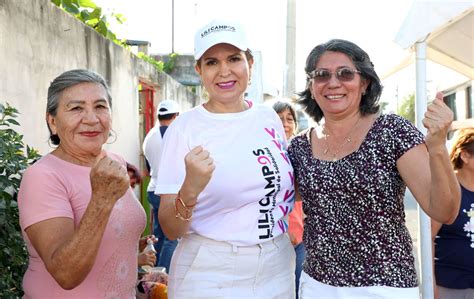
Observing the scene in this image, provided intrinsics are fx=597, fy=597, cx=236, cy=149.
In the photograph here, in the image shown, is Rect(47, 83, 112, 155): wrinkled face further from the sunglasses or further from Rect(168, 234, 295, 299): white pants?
the sunglasses

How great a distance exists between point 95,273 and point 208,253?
1.62 feet

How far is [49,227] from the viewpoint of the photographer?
2.18 meters

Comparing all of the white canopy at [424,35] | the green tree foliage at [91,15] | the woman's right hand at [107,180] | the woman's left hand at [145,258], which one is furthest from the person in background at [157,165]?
the woman's right hand at [107,180]

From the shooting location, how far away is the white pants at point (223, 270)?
2592mm

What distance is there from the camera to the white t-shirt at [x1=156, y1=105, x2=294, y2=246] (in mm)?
2617

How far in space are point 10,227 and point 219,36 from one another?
4.27ft

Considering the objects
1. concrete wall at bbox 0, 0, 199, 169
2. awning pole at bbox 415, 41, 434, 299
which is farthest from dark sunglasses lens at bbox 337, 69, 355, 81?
concrete wall at bbox 0, 0, 199, 169

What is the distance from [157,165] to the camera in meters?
6.96

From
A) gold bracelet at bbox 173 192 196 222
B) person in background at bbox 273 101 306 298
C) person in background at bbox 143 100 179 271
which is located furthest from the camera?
person in background at bbox 143 100 179 271

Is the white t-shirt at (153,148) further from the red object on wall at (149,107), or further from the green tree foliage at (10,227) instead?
the green tree foliage at (10,227)

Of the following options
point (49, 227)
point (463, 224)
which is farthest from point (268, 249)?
point (463, 224)

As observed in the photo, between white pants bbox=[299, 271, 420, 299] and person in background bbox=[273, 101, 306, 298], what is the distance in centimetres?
143

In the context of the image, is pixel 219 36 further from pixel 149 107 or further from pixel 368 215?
pixel 149 107

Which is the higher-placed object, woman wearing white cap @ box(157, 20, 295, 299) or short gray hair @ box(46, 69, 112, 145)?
short gray hair @ box(46, 69, 112, 145)
